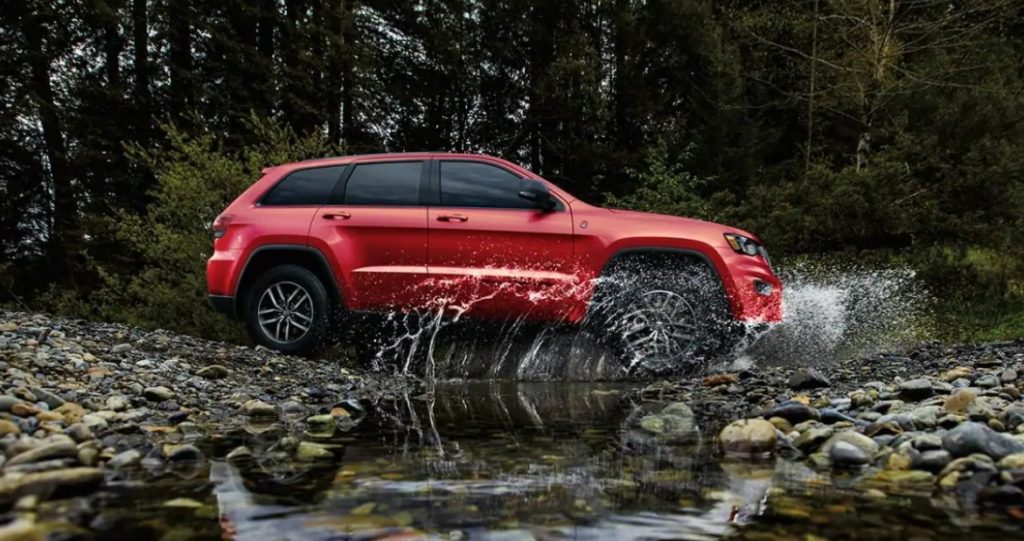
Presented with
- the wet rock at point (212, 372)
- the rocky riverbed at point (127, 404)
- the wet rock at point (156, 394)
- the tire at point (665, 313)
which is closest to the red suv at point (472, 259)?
the tire at point (665, 313)

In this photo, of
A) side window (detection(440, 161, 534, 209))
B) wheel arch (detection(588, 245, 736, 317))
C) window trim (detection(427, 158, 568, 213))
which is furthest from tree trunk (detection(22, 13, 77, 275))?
wheel arch (detection(588, 245, 736, 317))

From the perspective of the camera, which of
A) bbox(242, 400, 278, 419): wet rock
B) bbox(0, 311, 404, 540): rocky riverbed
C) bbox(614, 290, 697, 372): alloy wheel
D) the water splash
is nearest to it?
bbox(0, 311, 404, 540): rocky riverbed

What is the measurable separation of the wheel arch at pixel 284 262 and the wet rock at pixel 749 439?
387 cm

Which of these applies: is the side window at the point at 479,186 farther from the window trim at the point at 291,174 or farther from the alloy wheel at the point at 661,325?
the alloy wheel at the point at 661,325

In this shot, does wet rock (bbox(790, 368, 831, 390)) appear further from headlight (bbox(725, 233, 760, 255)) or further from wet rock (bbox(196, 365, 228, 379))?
wet rock (bbox(196, 365, 228, 379))

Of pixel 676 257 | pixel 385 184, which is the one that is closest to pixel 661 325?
pixel 676 257

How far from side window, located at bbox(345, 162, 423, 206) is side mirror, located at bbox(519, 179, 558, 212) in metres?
Answer: 0.94

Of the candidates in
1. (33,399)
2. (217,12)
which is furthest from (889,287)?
(217,12)

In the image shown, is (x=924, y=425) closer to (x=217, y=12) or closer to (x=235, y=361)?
(x=235, y=361)

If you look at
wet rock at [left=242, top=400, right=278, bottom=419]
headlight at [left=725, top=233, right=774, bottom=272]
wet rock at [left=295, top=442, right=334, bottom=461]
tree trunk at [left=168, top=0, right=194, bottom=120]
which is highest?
tree trunk at [left=168, top=0, right=194, bottom=120]

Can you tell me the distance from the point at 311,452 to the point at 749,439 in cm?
181

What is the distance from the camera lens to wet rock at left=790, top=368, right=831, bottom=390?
475cm

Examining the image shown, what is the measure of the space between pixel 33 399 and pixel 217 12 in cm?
1503

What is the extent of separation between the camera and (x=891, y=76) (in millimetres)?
11438
